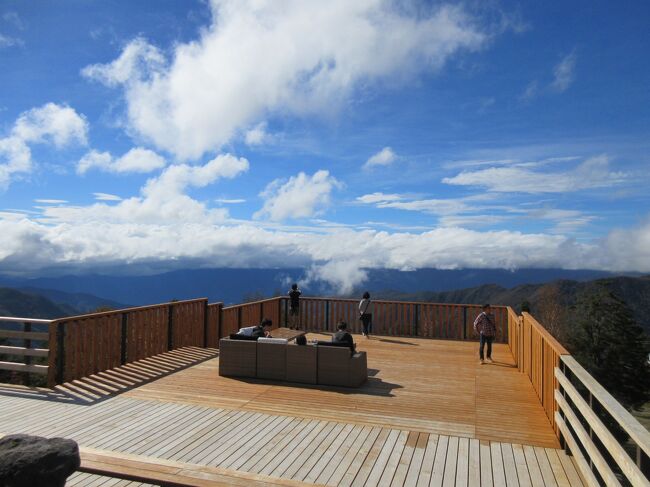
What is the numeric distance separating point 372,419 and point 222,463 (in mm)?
2195

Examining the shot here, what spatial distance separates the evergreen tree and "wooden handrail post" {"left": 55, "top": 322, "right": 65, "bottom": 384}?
43.5 meters

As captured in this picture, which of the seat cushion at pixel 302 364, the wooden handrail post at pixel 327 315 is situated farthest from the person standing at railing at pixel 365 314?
the seat cushion at pixel 302 364

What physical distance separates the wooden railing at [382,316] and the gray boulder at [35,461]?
8.81 meters

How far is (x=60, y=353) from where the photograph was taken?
310 inches

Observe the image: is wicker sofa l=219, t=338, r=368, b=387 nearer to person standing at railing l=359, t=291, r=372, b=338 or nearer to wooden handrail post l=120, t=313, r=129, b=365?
wooden handrail post l=120, t=313, r=129, b=365

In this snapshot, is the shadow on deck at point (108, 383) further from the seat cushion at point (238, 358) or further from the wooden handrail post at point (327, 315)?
the wooden handrail post at point (327, 315)

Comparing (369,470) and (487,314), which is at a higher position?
(487,314)

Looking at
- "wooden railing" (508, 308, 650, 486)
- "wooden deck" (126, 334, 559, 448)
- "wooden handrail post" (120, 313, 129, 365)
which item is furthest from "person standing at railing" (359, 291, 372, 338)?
"wooden handrail post" (120, 313, 129, 365)

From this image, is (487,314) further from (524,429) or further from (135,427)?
(135,427)

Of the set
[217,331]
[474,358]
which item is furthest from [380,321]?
[217,331]

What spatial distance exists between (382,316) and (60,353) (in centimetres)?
886

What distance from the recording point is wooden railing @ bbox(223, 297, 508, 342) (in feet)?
43.6

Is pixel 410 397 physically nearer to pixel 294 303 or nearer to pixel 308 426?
pixel 308 426

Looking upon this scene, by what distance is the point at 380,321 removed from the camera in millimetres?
14461
